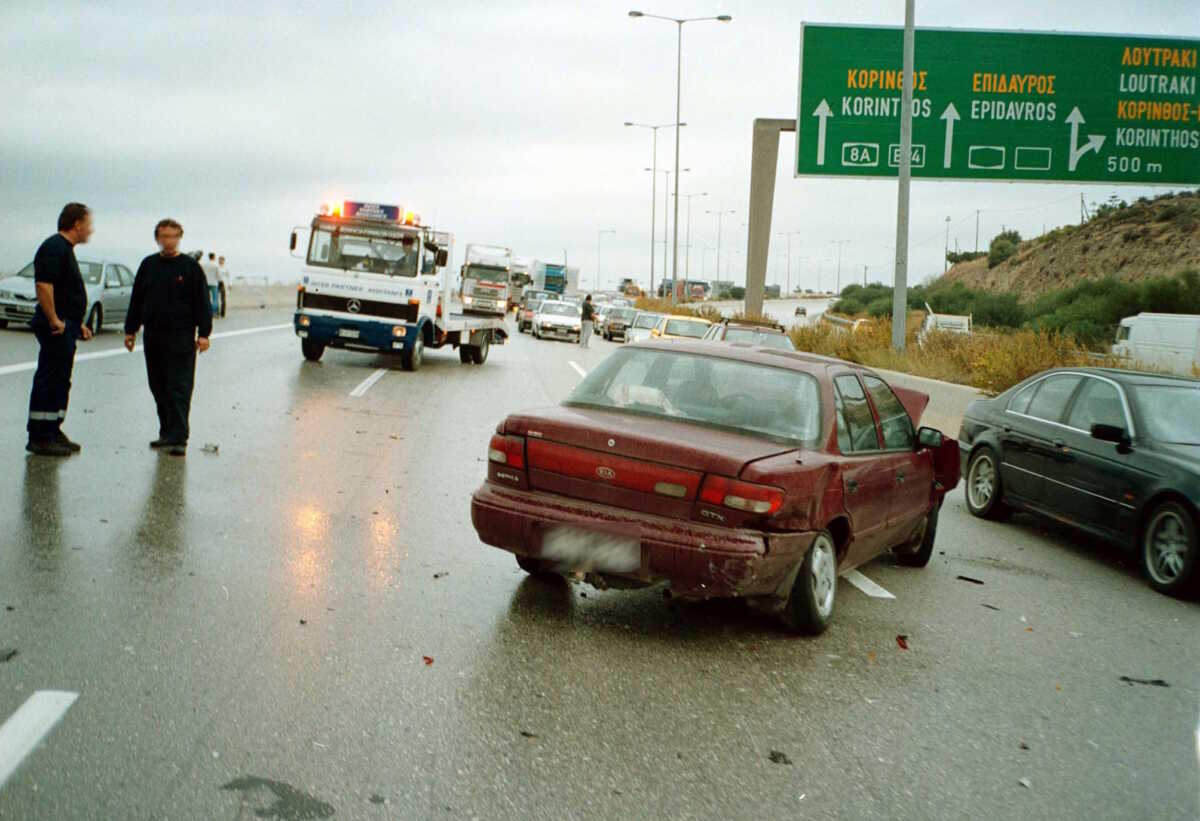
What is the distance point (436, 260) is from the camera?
22.9 m

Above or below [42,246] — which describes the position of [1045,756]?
below

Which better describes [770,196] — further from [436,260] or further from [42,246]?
[42,246]

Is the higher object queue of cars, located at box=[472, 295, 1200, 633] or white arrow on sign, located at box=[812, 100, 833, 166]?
white arrow on sign, located at box=[812, 100, 833, 166]

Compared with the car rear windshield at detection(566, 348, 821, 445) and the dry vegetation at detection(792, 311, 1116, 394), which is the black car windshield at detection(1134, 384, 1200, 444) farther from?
the dry vegetation at detection(792, 311, 1116, 394)

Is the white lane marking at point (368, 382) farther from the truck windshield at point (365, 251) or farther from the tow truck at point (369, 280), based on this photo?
the truck windshield at point (365, 251)

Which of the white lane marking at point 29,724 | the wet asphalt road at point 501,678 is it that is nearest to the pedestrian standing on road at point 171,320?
the wet asphalt road at point 501,678

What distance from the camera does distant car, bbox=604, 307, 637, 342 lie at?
177 ft

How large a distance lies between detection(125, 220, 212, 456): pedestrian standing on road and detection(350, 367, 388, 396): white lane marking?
709cm

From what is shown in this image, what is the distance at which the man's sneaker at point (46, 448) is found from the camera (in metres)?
9.89

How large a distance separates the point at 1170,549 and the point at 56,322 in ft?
27.1

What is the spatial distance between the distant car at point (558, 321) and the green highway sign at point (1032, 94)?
77.0 ft

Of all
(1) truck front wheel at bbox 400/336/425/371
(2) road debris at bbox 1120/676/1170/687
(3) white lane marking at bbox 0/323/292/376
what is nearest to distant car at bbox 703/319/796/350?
(1) truck front wheel at bbox 400/336/425/371

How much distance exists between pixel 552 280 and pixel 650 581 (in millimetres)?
78773

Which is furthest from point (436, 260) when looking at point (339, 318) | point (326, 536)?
point (326, 536)
